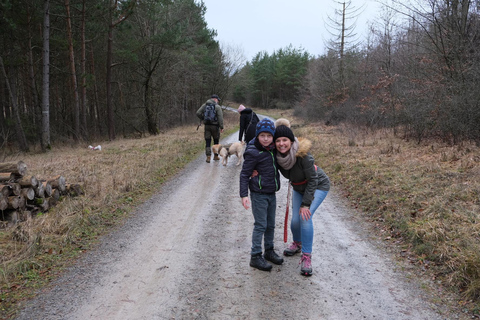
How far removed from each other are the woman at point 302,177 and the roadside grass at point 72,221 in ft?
10.1

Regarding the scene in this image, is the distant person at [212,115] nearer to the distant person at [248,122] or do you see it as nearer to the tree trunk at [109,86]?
the distant person at [248,122]

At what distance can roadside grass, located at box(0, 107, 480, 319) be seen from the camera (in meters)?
3.55

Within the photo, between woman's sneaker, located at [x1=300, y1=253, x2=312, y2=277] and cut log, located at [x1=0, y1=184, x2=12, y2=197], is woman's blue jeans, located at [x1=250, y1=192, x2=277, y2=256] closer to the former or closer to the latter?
woman's sneaker, located at [x1=300, y1=253, x2=312, y2=277]

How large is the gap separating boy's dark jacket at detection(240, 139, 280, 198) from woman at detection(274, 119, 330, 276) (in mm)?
119

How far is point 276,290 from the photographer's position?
130 inches

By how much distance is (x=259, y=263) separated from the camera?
12.2 feet

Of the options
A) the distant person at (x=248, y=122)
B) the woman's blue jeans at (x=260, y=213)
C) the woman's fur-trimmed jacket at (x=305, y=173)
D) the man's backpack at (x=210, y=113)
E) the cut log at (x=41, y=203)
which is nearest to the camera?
the woman's fur-trimmed jacket at (x=305, y=173)

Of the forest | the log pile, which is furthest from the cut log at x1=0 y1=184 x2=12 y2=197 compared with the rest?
the forest

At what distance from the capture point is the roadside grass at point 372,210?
355 cm

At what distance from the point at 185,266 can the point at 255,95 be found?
65.5m

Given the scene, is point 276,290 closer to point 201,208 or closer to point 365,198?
point 201,208

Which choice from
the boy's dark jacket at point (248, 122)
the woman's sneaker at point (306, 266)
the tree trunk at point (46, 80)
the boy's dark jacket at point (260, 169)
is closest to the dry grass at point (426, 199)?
the woman's sneaker at point (306, 266)

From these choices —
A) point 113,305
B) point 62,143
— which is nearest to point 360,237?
point 113,305

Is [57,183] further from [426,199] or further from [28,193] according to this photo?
[426,199]
